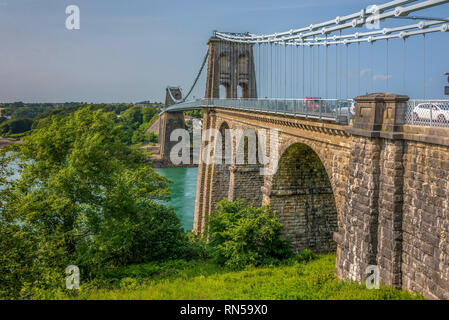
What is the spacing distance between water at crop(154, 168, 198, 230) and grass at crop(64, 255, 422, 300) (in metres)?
10.4

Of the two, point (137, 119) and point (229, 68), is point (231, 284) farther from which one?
point (137, 119)

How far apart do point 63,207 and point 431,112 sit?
8148 millimetres

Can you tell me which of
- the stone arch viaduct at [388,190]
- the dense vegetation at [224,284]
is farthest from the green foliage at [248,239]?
the stone arch viaduct at [388,190]

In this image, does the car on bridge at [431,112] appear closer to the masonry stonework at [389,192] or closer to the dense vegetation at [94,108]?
the masonry stonework at [389,192]

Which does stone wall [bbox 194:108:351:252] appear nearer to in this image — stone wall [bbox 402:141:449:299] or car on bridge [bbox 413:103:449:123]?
car on bridge [bbox 413:103:449:123]

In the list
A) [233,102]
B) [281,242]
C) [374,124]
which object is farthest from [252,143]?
[374,124]

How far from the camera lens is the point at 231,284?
31.3 feet

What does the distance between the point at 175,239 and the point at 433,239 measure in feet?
29.0

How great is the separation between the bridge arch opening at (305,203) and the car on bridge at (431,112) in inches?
247

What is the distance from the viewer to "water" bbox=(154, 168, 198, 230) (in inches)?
977

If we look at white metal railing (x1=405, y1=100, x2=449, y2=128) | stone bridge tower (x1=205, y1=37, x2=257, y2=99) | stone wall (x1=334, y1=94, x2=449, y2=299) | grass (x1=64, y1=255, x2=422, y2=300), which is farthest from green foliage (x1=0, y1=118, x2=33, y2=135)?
white metal railing (x1=405, y1=100, x2=449, y2=128)

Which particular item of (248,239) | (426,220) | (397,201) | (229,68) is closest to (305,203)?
(248,239)

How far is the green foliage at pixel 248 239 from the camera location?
1189 centimetres
